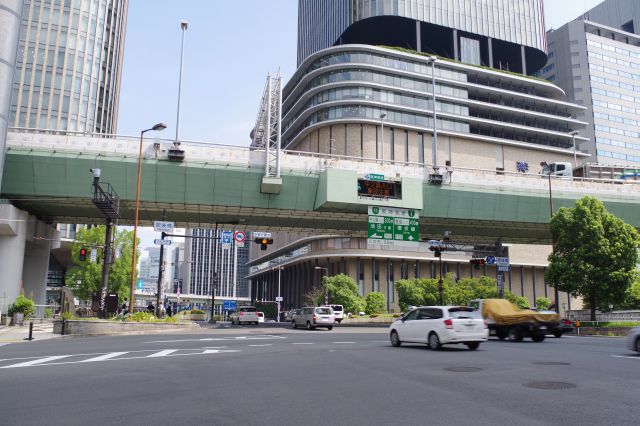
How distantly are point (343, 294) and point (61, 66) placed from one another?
62168 mm

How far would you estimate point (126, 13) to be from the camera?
113375 millimetres

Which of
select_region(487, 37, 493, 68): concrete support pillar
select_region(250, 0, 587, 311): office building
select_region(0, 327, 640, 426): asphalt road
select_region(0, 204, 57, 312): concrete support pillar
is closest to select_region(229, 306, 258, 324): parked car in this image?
select_region(0, 204, 57, 312): concrete support pillar

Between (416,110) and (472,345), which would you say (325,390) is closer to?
(472,345)

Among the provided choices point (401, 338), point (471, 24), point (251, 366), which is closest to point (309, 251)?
point (471, 24)

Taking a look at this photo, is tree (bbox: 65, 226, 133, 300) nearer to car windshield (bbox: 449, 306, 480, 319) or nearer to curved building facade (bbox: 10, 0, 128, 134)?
curved building facade (bbox: 10, 0, 128, 134)

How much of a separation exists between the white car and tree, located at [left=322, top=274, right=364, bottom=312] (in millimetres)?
62548

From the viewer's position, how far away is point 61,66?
299 feet

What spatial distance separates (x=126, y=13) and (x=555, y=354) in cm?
11899

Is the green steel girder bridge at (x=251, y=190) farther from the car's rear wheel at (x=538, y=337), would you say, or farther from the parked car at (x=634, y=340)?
the parked car at (x=634, y=340)

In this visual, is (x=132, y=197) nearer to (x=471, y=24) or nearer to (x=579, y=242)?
(x=579, y=242)

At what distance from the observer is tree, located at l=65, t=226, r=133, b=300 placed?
58406 millimetres

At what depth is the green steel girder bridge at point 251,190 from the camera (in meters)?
35.9

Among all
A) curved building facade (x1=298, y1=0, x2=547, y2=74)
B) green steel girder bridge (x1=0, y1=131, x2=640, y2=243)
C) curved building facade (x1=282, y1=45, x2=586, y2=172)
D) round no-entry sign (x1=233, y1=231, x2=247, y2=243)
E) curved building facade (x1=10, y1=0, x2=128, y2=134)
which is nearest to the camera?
green steel girder bridge (x1=0, y1=131, x2=640, y2=243)

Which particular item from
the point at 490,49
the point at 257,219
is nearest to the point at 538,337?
the point at 257,219
